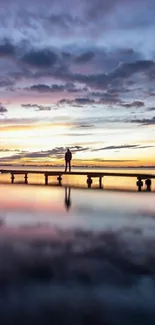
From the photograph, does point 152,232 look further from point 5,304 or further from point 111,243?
point 5,304

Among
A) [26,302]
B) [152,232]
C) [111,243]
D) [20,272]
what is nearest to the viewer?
[26,302]

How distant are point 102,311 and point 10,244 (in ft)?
14.5

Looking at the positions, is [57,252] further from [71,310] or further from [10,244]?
[71,310]

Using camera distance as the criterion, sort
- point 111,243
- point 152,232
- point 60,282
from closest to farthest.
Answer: point 60,282 < point 111,243 < point 152,232

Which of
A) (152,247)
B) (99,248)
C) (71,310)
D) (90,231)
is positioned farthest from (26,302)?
(90,231)

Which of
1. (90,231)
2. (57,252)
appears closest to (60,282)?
(57,252)

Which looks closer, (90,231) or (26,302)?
(26,302)

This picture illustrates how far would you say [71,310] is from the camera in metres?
4.75

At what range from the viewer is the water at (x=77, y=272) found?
4668 mm

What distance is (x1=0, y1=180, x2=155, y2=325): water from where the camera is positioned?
184 inches

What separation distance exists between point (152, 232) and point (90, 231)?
177 centimetres

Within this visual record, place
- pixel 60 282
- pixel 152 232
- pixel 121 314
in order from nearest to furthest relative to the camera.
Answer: pixel 121 314, pixel 60 282, pixel 152 232

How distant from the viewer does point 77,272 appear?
637 cm

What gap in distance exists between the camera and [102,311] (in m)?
4.75
